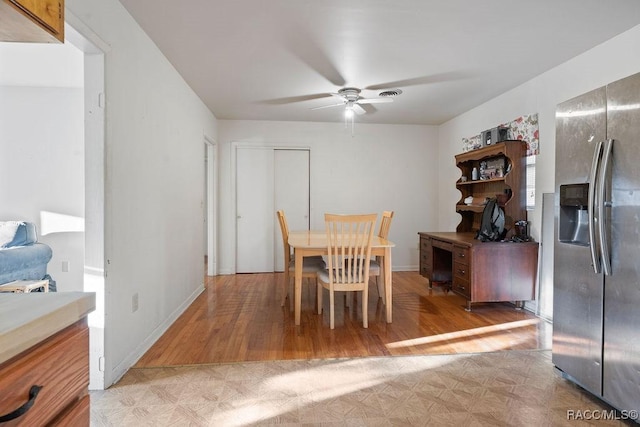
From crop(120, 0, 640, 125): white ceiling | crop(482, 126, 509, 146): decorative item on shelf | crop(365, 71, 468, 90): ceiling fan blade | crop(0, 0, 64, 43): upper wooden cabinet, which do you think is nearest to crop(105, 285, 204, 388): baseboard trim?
crop(0, 0, 64, 43): upper wooden cabinet

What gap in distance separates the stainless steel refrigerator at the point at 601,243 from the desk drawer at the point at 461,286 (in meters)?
1.31

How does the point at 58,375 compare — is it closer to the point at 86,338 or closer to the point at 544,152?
the point at 86,338

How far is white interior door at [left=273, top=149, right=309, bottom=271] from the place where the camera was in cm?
543

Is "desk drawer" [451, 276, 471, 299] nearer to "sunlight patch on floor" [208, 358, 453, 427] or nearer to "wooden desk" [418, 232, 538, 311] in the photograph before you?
"wooden desk" [418, 232, 538, 311]

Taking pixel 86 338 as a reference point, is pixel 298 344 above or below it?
below

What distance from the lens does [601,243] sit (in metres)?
1.74

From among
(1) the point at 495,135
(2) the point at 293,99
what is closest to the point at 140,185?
(2) the point at 293,99

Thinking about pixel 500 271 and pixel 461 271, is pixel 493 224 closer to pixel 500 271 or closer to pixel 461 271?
pixel 500 271

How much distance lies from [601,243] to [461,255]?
6.05 ft

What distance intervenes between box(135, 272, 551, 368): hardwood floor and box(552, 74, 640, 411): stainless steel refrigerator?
Result: 767mm

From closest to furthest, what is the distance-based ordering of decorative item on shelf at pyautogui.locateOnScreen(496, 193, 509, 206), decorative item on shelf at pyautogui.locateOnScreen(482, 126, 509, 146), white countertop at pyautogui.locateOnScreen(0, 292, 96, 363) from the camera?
white countertop at pyautogui.locateOnScreen(0, 292, 96, 363) < decorative item on shelf at pyautogui.locateOnScreen(496, 193, 509, 206) < decorative item on shelf at pyautogui.locateOnScreen(482, 126, 509, 146)

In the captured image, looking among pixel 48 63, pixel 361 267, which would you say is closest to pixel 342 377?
pixel 361 267

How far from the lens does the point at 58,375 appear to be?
2.25 feet

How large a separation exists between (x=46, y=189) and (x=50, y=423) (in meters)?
4.38
